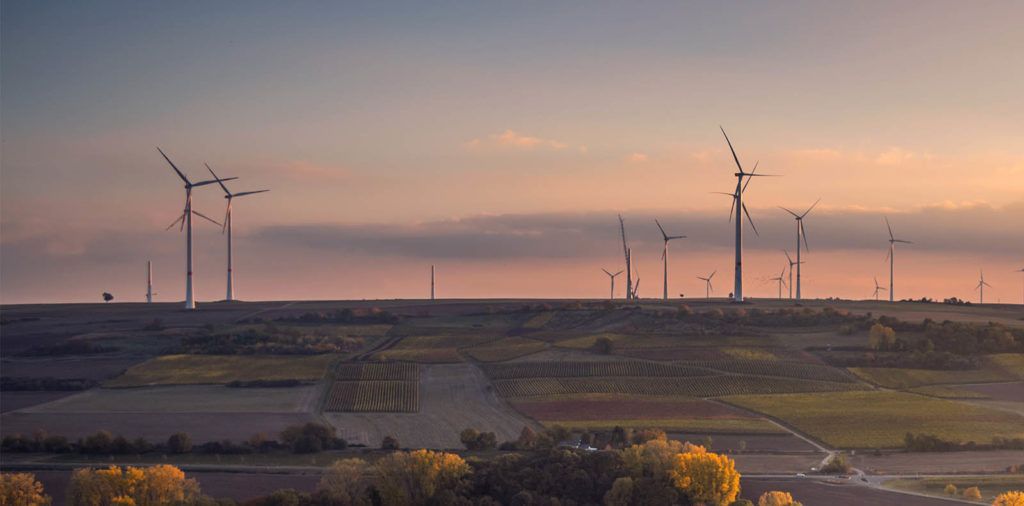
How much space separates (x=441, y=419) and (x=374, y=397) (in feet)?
46.5

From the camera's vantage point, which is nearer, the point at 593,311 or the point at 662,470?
the point at 662,470

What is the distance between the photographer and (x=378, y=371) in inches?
5128

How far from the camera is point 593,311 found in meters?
175

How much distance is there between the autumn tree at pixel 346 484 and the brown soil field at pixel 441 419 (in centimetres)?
2194

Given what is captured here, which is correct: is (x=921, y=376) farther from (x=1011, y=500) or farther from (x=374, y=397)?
(x=1011, y=500)

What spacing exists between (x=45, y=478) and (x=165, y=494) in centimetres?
A: 1602

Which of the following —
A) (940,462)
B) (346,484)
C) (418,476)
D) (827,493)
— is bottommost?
(940,462)

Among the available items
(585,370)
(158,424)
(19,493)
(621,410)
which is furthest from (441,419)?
(19,493)

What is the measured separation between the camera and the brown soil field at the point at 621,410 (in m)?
105

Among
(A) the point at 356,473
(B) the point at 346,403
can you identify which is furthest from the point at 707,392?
(A) the point at 356,473

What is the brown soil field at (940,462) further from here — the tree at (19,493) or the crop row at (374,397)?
the tree at (19,493)

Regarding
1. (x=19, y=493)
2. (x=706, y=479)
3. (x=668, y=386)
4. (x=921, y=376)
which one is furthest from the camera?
(x=921, y=376)

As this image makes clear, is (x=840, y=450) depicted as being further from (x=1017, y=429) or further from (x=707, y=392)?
(x=707, y=392)

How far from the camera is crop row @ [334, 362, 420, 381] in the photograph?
127 m
